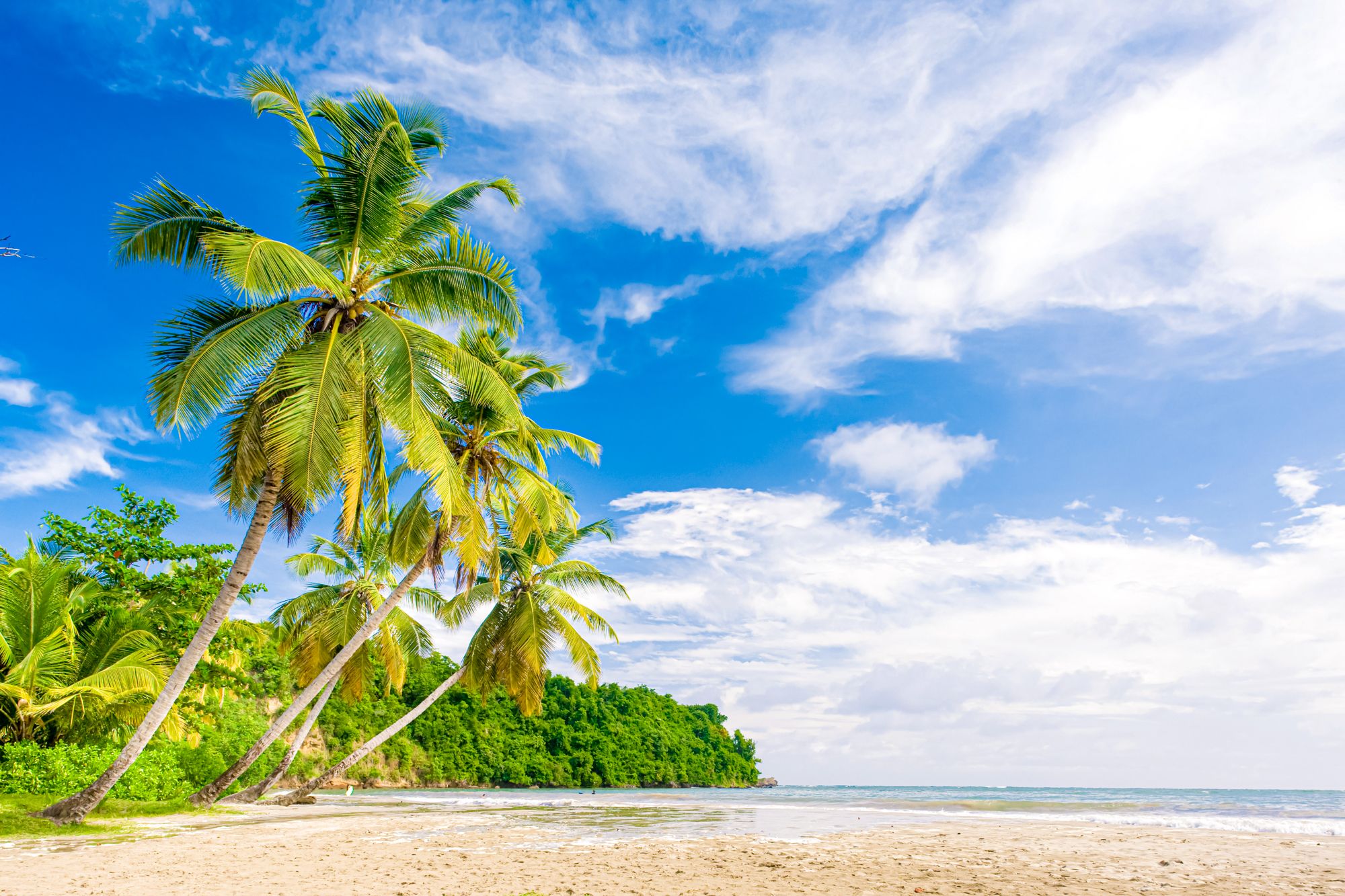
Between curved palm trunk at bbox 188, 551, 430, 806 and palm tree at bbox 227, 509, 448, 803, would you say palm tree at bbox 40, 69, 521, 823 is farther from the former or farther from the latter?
palm tree at bbox 227, 509, 448, 803

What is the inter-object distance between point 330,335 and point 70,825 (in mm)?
8377

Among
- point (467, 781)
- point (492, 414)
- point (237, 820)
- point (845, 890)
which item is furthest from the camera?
point (467, 781)

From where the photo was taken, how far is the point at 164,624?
55.9ft

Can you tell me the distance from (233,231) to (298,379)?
2.75m

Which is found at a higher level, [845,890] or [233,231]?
[233,231]

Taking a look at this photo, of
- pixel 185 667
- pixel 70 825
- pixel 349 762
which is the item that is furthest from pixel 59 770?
pixel 349 762

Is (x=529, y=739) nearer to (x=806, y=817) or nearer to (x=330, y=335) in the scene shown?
(x=806, y=817)

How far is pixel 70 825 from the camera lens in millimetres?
11820

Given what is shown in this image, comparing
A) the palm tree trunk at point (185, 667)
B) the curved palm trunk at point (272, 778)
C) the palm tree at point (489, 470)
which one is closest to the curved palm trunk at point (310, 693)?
the palm tree at point (489, 470)

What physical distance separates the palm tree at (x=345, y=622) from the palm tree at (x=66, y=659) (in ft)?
15.0

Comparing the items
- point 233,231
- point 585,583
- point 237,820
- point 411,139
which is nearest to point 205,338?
point 233,231

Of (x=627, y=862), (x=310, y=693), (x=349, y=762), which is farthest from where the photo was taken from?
(x=349, y=762)

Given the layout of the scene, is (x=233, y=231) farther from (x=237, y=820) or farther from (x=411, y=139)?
(x=237, y=820)

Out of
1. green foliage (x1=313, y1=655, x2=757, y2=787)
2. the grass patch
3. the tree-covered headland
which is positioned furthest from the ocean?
green foliage (x1=313, y1=655, x2=757, y2=787)
